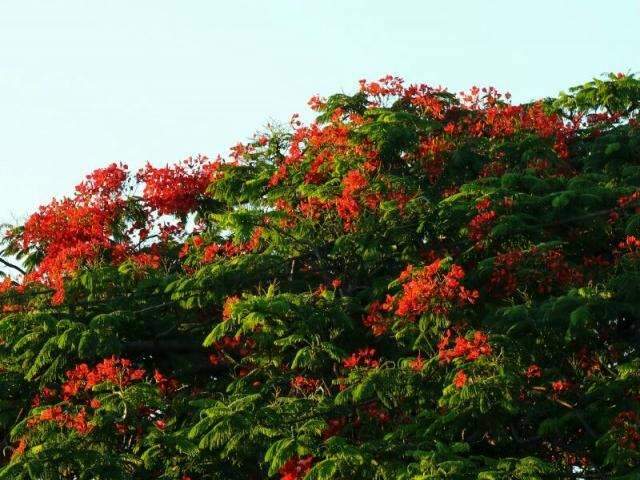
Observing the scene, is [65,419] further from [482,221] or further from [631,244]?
[631,244]

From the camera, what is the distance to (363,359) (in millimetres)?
15414

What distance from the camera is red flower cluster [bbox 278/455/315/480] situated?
13.0m

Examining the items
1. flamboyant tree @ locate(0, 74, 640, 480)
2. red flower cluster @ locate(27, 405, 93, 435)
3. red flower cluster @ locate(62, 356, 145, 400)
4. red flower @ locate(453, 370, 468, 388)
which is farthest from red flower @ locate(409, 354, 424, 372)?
red flower cluster @ locate(27, 405, 93, 435)

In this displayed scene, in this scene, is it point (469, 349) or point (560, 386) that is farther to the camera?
point (560, 386)

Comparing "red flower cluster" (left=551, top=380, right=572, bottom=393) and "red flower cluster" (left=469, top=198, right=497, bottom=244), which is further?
"red flower cluster" (left=469, top=198, right=497, bottom=244)

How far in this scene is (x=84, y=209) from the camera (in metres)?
19.0

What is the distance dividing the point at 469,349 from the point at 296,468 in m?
2.43

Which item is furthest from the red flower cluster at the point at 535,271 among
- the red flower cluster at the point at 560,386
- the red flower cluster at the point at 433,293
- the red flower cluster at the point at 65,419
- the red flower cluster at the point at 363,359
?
the red flower cluster at the point at 65,419

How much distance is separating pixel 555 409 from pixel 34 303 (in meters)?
7.66

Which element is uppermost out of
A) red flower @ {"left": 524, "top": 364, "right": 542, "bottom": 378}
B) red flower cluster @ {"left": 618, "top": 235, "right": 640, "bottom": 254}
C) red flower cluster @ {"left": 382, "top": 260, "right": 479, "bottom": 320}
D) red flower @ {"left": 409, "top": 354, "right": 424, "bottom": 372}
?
red flower cluster @ {"left": 618, "top": 235, "right": 640, "bottom": 254}

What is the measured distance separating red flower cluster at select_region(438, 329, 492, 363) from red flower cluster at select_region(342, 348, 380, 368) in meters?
1.00

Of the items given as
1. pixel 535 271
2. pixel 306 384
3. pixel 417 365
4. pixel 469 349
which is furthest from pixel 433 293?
pixel 306 384

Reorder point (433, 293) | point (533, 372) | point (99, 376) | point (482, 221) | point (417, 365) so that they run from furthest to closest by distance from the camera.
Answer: point (482, 221)
point (99, 376)
point (433, 293)
point (417, 365)
point (533, 372)

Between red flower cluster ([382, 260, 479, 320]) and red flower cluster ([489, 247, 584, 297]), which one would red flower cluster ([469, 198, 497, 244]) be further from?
red flower cluster ([382, 260, 479, 320])
